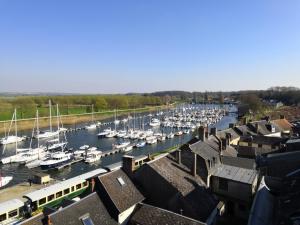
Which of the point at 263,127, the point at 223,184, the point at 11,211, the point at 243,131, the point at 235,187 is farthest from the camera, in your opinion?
the point at 263,127

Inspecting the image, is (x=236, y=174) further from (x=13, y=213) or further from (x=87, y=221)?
(x=13, y=213)

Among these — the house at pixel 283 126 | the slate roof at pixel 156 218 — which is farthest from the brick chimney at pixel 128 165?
the house at pixel 283 126

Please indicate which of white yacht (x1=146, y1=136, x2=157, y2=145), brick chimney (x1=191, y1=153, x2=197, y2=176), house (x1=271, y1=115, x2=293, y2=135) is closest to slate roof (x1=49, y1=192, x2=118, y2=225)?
brick chimney (x1=191, y1=153, x2=197, y2=176)

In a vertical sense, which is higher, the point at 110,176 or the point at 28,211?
the point at 110,176

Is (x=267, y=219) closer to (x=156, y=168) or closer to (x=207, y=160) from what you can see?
(x=156, y=168)

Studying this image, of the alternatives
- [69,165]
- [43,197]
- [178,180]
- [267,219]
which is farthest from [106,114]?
[267,219]

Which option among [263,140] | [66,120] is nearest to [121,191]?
[263,140]
